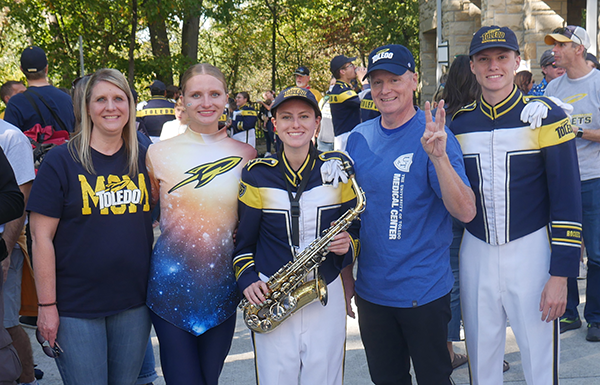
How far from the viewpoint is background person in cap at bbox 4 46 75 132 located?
5488 mm

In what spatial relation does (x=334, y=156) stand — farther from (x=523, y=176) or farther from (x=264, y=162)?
(x=523, y=176)

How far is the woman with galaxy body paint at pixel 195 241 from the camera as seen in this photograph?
3000mm

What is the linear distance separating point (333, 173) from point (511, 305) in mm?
1267

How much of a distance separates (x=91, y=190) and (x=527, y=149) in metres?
2.29

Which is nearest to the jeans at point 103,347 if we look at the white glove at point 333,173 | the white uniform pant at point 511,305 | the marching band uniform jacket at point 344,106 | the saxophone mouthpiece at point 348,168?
the white glove at point 333,173

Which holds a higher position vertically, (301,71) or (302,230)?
(301,71)

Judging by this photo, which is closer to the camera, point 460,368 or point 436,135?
point 436,135

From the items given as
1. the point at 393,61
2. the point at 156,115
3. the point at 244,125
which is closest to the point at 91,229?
the point at 393,61

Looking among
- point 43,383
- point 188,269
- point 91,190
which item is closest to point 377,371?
point 188,269

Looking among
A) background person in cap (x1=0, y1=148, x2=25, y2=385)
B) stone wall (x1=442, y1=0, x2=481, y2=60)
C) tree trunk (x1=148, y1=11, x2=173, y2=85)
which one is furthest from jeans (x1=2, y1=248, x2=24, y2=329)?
stone wall (x1=442, y1=0, x2=481, y2=60)

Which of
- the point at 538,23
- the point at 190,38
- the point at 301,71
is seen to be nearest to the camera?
the point at 301,71

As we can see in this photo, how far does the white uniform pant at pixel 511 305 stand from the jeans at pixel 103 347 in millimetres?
1868

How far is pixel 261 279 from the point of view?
116 inches

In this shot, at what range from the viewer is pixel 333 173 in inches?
113
